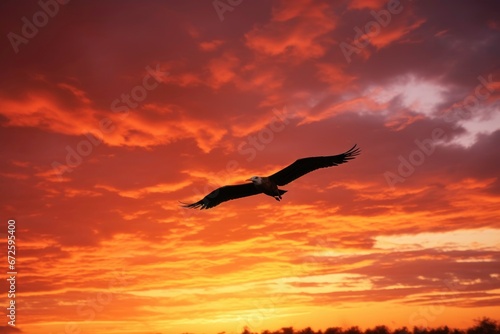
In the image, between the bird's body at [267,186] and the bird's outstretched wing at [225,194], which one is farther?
the bird's outstretched wing at [225,194]

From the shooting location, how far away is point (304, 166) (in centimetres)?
2464

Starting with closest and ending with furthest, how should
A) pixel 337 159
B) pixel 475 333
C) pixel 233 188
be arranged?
pixel 337 159, pixel 233 188, pixel 475 333

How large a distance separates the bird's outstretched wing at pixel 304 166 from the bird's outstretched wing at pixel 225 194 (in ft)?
5.48

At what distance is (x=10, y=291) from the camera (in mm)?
26859

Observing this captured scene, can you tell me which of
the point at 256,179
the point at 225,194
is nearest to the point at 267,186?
the point at 256,179

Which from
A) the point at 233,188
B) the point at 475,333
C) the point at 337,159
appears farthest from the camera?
the point at 475,333

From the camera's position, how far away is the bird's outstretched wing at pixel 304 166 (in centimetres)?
2427

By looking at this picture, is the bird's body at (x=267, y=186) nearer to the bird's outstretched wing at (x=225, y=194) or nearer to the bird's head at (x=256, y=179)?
the bird's head at (x=256, y=179)

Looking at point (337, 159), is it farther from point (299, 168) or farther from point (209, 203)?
point (209, 203)

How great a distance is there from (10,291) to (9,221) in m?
3.51

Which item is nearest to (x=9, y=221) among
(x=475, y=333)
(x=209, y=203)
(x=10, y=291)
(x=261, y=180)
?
(x=10, y=291)

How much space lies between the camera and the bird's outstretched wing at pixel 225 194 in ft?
86.5

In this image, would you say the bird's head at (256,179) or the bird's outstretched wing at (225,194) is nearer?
the bird's head at (256,179)

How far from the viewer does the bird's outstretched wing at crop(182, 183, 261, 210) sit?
2638cm
